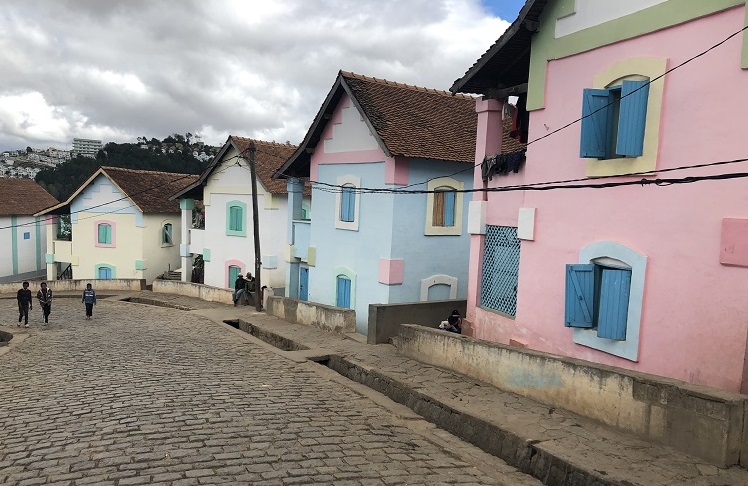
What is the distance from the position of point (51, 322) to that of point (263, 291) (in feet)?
23.4

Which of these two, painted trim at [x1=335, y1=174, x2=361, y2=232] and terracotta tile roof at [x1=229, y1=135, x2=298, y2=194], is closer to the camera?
painted trim at [x1=335, y1=174, x2=361, y2=232]

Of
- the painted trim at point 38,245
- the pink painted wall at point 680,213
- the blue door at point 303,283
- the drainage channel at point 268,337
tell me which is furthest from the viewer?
the painted trim at point 38,245

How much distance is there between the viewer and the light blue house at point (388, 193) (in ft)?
48.9

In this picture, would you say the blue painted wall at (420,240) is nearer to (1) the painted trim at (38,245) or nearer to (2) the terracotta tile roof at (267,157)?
(2) the terracotta tile roof at (267,157)

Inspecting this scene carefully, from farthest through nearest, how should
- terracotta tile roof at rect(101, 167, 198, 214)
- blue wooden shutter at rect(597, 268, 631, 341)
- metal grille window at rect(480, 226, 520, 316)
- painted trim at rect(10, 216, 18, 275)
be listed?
1. painted trim at rect(10, 216, 18, 275)
2. terracotta tile roof at rect(101, 167, 198, 214)
3. metal grille window at rect(480, 226, 520, 316)
4. blue wooden shutter at rect(597, 268, 631, 341)

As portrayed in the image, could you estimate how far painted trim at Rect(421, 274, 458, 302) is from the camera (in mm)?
15539

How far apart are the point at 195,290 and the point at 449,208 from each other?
13.8 meters

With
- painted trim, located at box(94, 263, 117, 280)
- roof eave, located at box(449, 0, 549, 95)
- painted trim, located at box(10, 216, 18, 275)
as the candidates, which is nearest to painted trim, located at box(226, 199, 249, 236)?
painted trim, located at box(94, 263, 117, 280)

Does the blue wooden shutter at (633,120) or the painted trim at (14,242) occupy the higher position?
the blue wooden shutter at (633,120)

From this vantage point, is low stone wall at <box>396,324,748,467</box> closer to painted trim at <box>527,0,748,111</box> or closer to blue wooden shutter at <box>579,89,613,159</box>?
blue wooden shutter at <box>579,89,613,159</box>

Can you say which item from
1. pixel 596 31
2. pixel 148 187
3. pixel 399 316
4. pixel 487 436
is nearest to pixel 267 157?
pixel 148 187

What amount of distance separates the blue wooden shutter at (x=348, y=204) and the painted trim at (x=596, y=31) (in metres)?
7.26

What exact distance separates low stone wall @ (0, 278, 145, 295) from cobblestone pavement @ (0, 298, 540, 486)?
49.1 feet

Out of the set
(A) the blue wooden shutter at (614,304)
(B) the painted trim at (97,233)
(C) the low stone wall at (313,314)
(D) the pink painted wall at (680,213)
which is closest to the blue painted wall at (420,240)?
(C) the low stone wall at (313,314)
